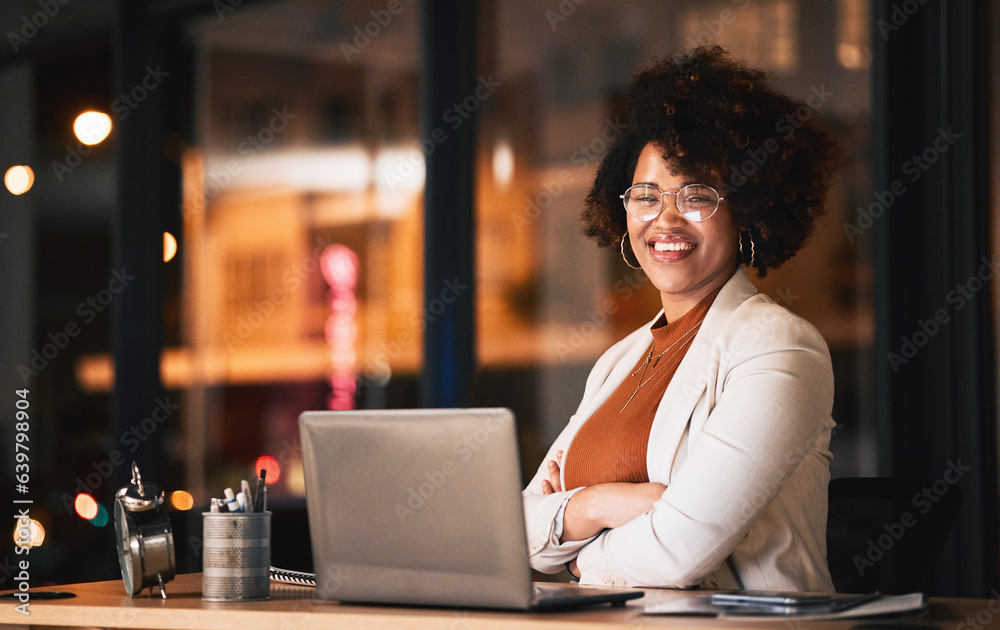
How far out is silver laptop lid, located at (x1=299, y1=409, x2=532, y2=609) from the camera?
125 centimetres

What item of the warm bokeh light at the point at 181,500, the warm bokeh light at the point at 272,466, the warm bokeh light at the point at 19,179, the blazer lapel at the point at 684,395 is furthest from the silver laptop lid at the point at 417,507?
the warm bokeh light at the point at 19,179

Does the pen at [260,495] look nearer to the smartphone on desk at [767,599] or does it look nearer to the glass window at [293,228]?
the smartphone on desk at [767,599]

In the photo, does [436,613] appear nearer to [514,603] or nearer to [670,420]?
[514,603]

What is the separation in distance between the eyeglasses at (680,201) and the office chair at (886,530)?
0.61 m

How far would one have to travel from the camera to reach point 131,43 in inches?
162

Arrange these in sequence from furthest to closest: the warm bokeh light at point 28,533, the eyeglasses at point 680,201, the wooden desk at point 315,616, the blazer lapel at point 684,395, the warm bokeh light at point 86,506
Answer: the warm bokeh light at point 86,506 < the warm bokeh light at point 28,533 < the eyeglasses at point 680,201 < the blazer lapel at point 684,395 < the wooden desk at point 315,616

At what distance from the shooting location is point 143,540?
1.56 meters

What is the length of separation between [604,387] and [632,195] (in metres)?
0.41

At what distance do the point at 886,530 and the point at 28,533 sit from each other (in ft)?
10.9

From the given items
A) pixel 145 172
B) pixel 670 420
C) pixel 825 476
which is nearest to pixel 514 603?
pixel 670 420

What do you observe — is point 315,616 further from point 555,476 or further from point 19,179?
point 19,179

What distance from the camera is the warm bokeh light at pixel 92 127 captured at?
4223 mm

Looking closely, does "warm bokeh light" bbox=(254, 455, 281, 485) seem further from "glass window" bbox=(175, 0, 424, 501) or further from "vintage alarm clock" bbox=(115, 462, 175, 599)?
"vintage alarm clock" bbox=(115, 462, 175, 599)

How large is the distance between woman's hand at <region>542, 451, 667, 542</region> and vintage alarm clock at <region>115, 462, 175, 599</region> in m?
0.65
